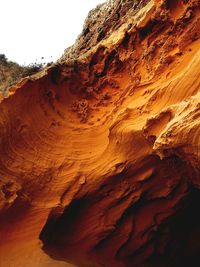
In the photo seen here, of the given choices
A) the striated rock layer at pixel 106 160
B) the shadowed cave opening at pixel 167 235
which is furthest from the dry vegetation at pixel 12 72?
the shadowed cave opening at pixel 167 235

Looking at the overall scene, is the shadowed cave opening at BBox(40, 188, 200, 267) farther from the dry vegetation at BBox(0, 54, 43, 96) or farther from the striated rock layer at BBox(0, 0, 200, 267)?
the dry vegetation at BBox(0, 54, 43, 96)

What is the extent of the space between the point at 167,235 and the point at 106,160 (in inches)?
67.8

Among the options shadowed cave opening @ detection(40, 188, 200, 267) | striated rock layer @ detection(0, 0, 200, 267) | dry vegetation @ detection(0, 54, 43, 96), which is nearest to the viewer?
striated rock layer @ detection(0, 0, 200, 267)

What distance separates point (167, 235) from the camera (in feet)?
22.0

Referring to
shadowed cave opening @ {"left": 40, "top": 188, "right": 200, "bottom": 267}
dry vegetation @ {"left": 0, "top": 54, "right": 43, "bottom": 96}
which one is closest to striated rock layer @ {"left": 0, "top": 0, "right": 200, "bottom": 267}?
shadowed cave opening @ {"left": 40, "top": 188, "right": 200, "bottom": 267}

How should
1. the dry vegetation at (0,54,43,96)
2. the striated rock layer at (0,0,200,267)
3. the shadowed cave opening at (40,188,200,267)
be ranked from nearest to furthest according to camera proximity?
the striated rock layer at (0,0,200,267)
the shadowed cave opening at (40,188,200,267)
the dry vegetation at (0,54,43,96)

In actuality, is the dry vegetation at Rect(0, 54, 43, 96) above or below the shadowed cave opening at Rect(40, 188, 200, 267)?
above

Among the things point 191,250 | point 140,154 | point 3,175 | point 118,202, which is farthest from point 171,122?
point 191,250

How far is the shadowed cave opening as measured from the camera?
610cm

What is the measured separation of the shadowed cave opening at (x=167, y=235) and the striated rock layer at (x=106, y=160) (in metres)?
0.02

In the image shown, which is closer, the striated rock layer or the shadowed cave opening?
the striated rock layer

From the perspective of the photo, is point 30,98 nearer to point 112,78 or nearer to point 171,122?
point 112,78

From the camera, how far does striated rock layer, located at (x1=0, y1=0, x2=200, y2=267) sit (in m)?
5.85

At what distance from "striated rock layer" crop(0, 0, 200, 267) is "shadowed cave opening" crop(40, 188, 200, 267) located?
0.02 m
